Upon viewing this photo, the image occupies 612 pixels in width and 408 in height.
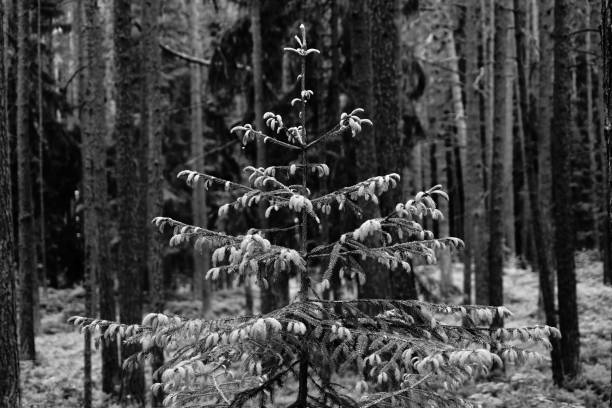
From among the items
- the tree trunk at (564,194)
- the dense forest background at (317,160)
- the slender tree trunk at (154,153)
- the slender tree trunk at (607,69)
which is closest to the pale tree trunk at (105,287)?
the dense forest background at (317,160)

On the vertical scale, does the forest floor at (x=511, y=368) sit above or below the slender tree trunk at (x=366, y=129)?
below

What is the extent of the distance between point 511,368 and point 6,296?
9.99 m

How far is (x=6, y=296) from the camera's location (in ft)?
21.1

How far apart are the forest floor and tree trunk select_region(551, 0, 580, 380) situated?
2.11 feet

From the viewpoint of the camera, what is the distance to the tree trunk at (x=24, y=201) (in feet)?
48.5

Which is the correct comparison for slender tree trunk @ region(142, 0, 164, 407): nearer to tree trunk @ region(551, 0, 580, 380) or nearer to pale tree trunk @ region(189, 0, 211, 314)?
tree trunk @ region(551, 0, 580, 380)

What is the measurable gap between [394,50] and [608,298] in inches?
478

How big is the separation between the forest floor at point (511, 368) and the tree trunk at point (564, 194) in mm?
642

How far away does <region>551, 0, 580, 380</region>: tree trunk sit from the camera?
10.8 meters

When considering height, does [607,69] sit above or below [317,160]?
below

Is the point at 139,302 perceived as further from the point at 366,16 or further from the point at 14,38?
the point at 14,38

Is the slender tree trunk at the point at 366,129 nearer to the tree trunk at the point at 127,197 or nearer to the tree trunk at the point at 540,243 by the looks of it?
the tree trunk at the point at 540,243

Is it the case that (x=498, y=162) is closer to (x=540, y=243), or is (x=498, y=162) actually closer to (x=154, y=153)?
(x=540, y=243)

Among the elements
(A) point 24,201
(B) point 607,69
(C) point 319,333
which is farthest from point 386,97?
(A) point 24,201
